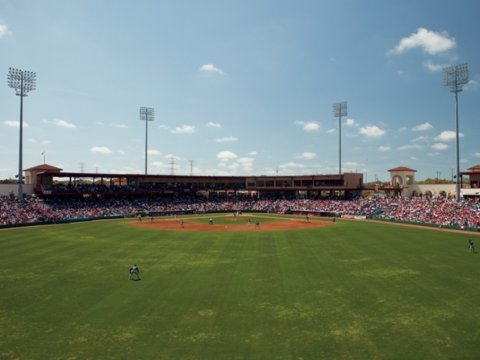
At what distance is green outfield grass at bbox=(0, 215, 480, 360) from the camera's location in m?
13.6

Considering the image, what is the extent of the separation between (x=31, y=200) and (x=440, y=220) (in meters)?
76.3

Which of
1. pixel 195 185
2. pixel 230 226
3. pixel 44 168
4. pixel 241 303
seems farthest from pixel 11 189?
pixel 241 303

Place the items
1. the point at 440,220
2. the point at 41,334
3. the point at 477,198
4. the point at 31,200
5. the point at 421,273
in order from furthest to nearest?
1. the point at 31,200
2. the point at 477,198
3. the point at 440,220
4. the point at 421,273
5. the point at 41,334

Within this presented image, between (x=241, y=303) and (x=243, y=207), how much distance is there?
72.4m

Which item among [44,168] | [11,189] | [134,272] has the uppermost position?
[44,168]

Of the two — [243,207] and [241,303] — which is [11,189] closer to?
[243,207]

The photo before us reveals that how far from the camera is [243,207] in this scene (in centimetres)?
9088

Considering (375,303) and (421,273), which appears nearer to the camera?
(375,303)

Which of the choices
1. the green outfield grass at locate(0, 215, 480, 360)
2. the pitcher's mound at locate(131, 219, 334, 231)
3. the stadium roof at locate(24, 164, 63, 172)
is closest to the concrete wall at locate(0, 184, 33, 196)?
the stadium roof at locate(24, 164, 63, 172)

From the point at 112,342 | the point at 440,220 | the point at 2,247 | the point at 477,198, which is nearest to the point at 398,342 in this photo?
the point at 112,342

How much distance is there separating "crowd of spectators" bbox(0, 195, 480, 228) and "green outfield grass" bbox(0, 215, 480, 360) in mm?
23339

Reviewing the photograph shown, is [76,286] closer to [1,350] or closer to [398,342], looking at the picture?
[1,350]

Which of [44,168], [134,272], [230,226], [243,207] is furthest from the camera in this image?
[243,207]

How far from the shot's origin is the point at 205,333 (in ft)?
48.9
